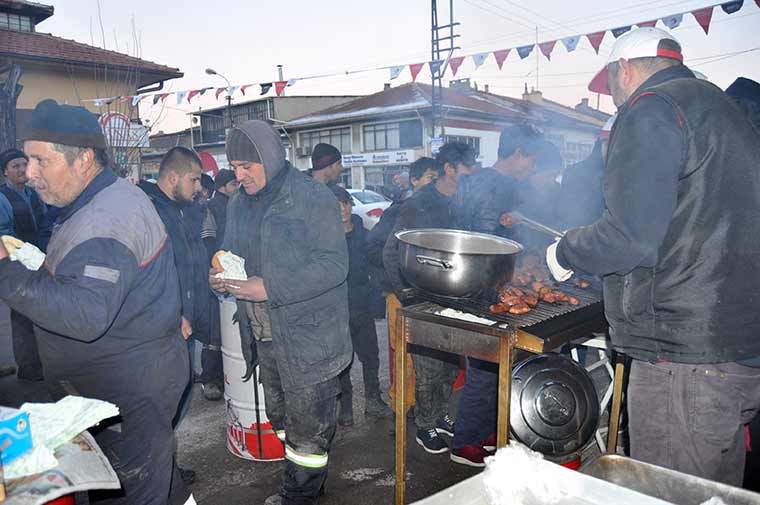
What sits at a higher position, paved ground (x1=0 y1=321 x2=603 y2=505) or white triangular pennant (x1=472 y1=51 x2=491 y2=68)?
white triangular pennant (x1=472 y1=51 x2=491 y2=68)

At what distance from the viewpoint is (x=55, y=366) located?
85.2 inches

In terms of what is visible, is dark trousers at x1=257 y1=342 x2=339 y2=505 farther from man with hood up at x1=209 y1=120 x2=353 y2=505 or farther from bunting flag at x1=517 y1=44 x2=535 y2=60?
bunting flag at x1=517 y1=44 x2=535 y2=60

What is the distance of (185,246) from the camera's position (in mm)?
4113

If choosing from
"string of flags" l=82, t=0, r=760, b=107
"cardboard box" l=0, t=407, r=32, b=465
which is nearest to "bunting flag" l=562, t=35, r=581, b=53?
"string of flags" l=82, t=0, r=760, b=107

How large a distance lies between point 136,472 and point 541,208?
4404 millimetres

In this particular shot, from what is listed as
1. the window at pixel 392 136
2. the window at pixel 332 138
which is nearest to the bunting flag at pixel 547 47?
the window at pixel 392 136

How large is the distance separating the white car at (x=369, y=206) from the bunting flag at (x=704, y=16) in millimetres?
8131

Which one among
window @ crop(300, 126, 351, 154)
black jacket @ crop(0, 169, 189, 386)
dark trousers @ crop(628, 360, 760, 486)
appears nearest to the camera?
black jacket @ crop(0, 169, 189, 386)

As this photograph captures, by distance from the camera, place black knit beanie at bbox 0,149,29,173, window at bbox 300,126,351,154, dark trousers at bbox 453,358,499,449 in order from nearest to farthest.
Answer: dark trousers at bbox 453,358,499,449
black knit beanie at bbox 0,149,29,173
window at bbox 300,126,351,154

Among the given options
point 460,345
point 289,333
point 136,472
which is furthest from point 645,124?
point 136,472

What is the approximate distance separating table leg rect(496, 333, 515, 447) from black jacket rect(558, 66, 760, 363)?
2.26ft

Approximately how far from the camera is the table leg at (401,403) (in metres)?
2.96

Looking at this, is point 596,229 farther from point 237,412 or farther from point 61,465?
point 237,412

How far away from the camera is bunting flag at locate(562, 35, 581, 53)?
8.41 meters
